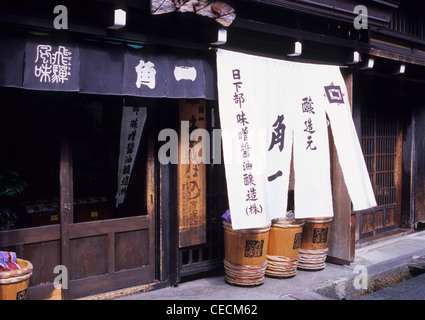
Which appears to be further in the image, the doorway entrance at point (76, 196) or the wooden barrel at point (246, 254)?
the wooden barrel at point (246, 254)

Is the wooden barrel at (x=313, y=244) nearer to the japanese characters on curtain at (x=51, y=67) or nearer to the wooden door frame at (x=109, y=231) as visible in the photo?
the wooden door frame at (x=109, y=231)

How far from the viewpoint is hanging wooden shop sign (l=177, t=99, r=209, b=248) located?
7410mm

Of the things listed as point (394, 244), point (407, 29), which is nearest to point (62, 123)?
point (394, 244)

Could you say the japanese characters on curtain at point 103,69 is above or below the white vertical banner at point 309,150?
above

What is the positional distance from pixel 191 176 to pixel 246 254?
1.71 meters

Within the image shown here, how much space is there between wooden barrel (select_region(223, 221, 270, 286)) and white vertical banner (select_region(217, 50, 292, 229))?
0.59 metres

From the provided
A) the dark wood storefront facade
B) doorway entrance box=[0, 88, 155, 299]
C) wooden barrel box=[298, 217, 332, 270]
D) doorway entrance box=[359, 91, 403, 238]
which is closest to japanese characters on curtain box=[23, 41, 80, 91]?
the dark wood storefront facade

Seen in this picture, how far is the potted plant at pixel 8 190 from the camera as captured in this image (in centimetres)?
581

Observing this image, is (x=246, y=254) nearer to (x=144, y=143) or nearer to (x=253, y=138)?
(x=253, y=138)

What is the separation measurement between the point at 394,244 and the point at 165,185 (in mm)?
7180

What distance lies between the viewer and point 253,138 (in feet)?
22.5

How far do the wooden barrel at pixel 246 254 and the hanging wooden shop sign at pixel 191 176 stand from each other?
61 centimetres

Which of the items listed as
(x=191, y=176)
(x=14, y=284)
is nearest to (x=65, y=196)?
(x=14, y=284)

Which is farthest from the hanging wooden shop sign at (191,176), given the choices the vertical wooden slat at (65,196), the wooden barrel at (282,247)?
the vertical wooden slat at (65,196)
